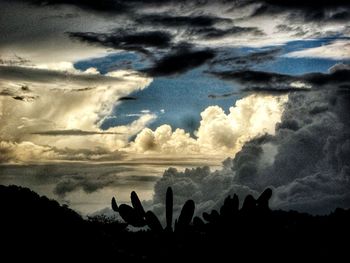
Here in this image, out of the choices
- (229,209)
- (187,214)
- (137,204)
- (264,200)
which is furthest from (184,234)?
(264,200)

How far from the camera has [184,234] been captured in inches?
443

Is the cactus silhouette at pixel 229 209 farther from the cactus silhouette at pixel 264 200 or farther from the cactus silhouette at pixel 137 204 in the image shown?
the cactus silhouette at pixel 137 204

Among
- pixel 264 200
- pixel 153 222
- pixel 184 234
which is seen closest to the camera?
pixel 264 200

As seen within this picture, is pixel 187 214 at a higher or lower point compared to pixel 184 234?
higher

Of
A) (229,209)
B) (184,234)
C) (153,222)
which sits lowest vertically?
(184,234)

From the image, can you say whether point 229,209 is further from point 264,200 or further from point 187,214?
point 187,214

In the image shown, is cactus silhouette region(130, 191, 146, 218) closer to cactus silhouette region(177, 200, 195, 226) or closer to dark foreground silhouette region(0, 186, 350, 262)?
dark foreground silhouette region(0, 186, 350, 262)

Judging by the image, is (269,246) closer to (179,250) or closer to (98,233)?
(179,250)

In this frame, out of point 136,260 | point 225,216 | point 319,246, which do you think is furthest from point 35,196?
point 319,246

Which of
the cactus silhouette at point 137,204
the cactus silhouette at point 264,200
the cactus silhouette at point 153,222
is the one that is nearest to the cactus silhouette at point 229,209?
the cactus silhouette at point 264,200

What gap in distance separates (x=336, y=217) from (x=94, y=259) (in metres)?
6.75

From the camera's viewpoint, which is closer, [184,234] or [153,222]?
[184,234]

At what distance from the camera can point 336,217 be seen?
1171cm

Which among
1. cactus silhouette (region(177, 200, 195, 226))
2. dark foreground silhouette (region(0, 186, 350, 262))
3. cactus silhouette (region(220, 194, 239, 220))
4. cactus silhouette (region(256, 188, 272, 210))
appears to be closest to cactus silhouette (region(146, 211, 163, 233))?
dark foreground silhouette (region(0, 186, 350, 262))
